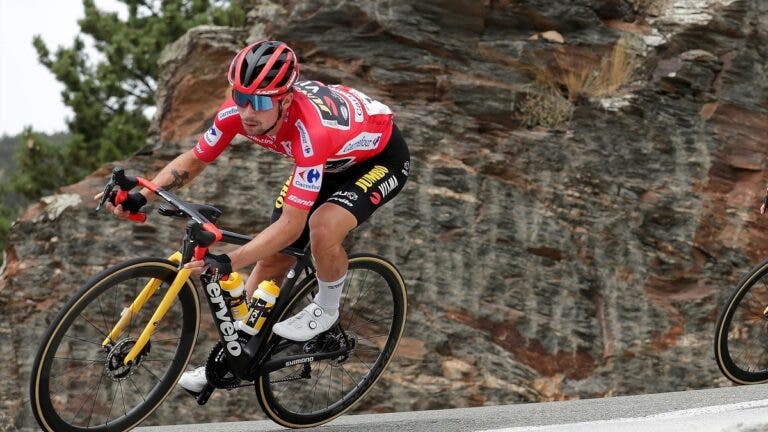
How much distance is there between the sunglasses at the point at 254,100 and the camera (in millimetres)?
4984

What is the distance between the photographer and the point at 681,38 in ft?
39.0

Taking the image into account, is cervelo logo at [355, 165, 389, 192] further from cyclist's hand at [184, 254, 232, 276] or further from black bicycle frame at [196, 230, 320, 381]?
cyclist's hand at [184, 254, 232, 276]

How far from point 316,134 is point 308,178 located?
29 centimetres

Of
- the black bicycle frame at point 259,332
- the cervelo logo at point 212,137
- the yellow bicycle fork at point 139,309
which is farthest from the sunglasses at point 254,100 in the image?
the yellow bicycle fork at point 139,309

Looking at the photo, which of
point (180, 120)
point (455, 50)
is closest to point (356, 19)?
point (455, 50)

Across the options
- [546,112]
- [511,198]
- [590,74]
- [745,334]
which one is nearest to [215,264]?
[745,334]

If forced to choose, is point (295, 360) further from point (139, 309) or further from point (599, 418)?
point (599, 418)

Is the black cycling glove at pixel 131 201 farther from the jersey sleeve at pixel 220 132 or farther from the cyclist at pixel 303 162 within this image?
the jersey sleeve at pixel 220 132

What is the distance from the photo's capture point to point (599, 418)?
18.6 ft

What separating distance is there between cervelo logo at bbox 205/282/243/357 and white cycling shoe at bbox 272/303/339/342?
0.32 m

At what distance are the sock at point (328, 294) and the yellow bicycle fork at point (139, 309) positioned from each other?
3.53ft

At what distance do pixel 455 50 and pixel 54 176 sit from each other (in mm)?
14862

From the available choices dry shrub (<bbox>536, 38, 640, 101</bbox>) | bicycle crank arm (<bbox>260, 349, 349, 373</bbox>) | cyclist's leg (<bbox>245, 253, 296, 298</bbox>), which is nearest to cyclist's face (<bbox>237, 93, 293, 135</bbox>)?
cyclist's leg (<bbox>245, 253, 296, 298</bbox>)

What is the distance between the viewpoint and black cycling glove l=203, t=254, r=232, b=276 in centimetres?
469
